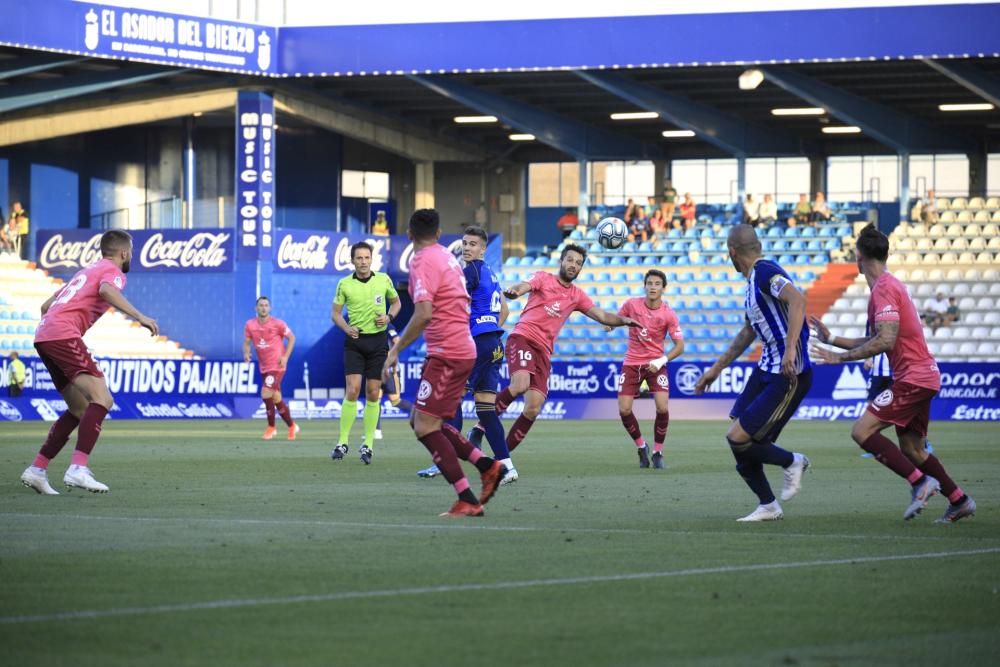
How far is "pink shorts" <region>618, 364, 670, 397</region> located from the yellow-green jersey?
2.82 m

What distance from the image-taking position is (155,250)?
46.5m

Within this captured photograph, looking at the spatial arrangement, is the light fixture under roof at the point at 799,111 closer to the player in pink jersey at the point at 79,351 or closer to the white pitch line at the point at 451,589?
the player in pink jersey at the point at 79,351

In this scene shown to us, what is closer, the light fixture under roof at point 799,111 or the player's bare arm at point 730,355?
the player's bare arm at point 730,355

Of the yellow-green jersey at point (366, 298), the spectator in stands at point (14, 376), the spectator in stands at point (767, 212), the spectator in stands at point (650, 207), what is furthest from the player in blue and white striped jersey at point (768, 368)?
the spectator in stands at point (650, 207)

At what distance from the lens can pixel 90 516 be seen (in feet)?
38.8

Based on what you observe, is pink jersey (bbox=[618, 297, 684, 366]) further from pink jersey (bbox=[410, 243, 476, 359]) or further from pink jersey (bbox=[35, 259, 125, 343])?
pink jersey (bbox=[410, 243, 476, 359])

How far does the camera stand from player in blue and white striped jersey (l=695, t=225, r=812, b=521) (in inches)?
460

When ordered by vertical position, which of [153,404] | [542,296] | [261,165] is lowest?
[153,404]

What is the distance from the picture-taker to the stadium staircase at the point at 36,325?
137ft

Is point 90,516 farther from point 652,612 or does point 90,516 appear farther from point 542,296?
point 542,296

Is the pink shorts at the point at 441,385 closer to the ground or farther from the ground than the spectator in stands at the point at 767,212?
closer to the ground

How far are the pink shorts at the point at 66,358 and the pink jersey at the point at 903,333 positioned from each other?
586 centimetres

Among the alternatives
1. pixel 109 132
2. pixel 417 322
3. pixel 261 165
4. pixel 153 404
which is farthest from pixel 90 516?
pixel 109 132

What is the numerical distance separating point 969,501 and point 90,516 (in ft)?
19.6
